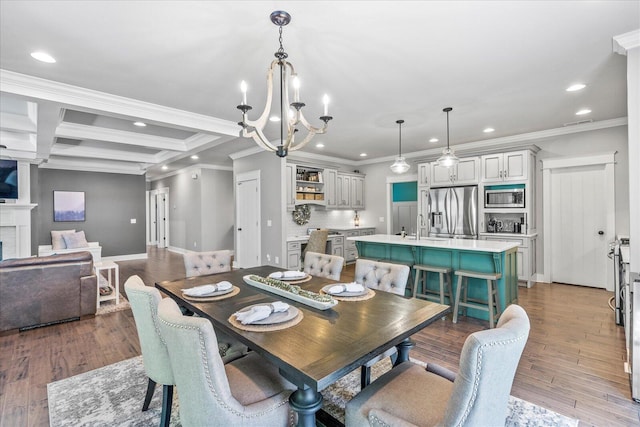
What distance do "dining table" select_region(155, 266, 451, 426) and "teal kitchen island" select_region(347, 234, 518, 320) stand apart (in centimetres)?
205

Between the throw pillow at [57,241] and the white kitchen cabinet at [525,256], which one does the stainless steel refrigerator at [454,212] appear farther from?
the throw pillow at [57,241]

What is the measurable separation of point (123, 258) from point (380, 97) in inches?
324

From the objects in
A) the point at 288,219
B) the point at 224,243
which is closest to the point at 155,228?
the point at 224,243

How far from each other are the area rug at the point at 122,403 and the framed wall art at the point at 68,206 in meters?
6.99

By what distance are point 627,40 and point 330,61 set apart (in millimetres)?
2289

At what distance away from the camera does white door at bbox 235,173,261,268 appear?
6.51m

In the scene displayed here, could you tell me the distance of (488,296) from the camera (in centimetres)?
342

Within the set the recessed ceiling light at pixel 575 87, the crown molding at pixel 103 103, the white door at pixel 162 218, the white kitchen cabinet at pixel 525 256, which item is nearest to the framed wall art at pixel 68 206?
the white door at pixel 162 218

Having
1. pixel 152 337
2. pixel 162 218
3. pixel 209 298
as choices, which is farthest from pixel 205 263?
pixel 162 218

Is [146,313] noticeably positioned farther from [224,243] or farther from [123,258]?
[123,258]

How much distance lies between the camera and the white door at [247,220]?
6.51 meters

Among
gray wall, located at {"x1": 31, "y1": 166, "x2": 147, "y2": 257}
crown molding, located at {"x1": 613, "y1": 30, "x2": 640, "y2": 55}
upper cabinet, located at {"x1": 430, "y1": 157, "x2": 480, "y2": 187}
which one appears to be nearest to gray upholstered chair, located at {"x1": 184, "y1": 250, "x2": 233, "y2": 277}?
crown molding, located at {"x1": 613, "y1": 30, "x2": 640, "y2": 55}

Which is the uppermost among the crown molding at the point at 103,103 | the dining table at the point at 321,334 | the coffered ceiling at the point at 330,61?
the coffered ceiling at the point at 330,61

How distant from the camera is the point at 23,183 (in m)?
6.38
